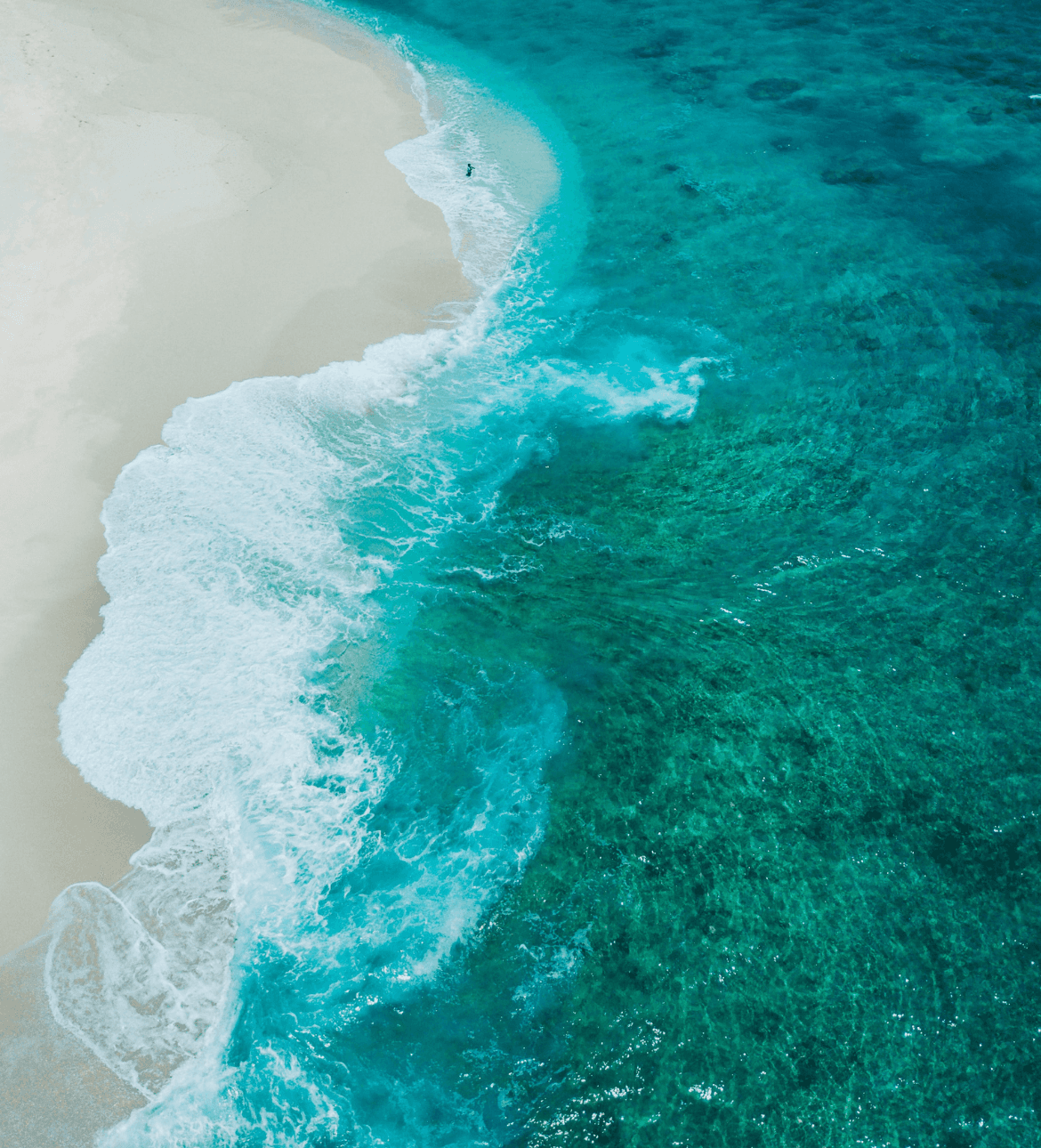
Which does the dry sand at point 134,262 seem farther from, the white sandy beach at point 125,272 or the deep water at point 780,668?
the deep water at point 780,668

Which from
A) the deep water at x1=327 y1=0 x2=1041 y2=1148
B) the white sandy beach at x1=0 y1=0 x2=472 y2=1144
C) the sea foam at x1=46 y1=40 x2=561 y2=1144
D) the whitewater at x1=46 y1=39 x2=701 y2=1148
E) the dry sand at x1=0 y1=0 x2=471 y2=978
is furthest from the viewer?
the dry sand at x1=0 y1=0 x2=471 y2=978

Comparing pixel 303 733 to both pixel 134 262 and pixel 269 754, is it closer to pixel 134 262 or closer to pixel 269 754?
pixel 269 754

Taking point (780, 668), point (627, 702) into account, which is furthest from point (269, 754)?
Answer: point (780, 668)

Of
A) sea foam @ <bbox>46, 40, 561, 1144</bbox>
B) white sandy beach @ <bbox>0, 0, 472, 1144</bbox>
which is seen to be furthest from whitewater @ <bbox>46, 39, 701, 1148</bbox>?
white sandy beach @ <bbox>0, 0, 472, 1144</bbox>

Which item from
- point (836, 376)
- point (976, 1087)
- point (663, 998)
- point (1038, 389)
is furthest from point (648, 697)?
point (1038, 389)

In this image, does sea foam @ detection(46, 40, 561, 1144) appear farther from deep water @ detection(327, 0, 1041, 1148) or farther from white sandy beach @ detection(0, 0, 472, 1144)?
deep water @ detection(327, 0, 1041, 1148)

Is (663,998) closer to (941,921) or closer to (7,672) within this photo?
(941,921)

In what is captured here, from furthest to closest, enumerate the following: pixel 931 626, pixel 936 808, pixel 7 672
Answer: pixel 931 626 < pixel 7 672 < pixel 936 808
